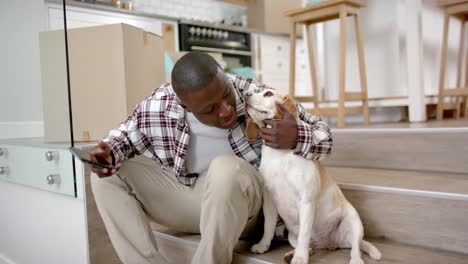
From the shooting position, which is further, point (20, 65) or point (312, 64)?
point (312, 64)

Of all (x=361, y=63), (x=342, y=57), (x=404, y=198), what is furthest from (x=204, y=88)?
(x=361, y=63)

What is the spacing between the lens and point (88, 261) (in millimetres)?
1370

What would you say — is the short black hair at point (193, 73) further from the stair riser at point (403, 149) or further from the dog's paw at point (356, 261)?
the stair riser at point (403, 149)

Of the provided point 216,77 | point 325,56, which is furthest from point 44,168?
point 325,56

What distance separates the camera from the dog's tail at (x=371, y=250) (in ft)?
3.48

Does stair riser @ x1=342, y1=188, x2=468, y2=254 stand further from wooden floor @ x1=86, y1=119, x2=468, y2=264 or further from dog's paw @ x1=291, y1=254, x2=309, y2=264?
dog's paw @ x1=291, y1=254, x2=309, y2=264

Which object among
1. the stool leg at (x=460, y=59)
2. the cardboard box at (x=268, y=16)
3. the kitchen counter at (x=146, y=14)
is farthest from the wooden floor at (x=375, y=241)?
the cardboard box at (x=268, y=16)

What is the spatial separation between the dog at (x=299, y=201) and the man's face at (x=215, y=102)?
0.05 metres

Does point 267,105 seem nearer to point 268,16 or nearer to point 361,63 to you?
point 361,63

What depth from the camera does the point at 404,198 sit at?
3.89ft

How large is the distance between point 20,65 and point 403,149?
4.95 feet

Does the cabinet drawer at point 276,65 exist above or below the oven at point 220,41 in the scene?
below

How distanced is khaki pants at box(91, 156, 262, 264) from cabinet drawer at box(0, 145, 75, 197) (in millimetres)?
293

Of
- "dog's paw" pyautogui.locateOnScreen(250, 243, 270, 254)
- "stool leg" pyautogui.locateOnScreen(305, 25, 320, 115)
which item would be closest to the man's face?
"dog's paw" pyautogui.locateOnScreen(250, 243, 270, 254)
